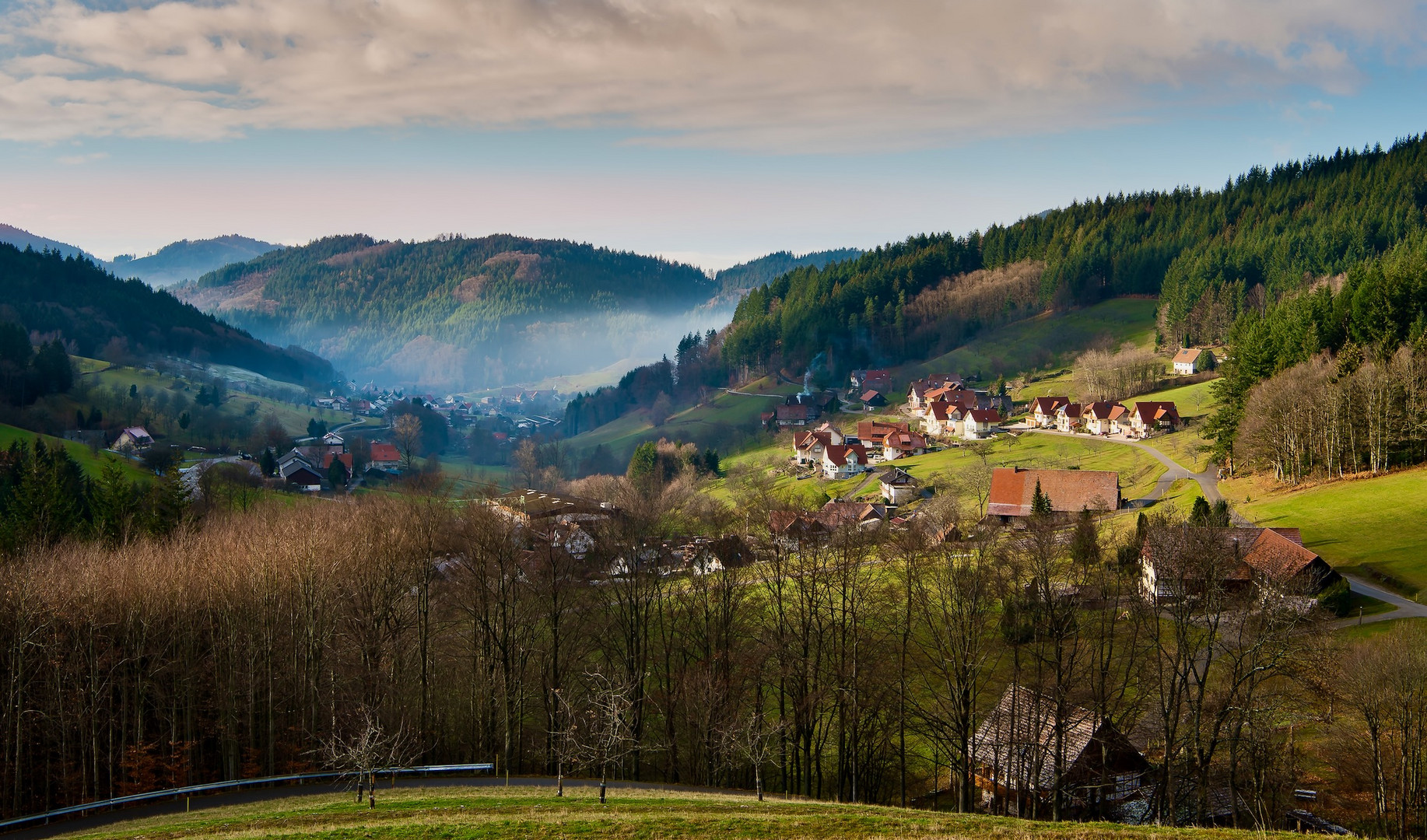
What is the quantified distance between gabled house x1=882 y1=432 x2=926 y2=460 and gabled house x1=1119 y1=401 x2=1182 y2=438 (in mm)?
20015

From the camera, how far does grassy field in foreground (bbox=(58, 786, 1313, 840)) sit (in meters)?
17.3

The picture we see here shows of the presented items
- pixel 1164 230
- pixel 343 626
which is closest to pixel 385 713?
pixel 343 626

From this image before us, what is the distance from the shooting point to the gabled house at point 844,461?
3514 inches

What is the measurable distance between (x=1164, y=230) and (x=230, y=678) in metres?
163

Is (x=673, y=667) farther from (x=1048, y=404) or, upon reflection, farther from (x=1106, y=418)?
(x=1048, y=404)

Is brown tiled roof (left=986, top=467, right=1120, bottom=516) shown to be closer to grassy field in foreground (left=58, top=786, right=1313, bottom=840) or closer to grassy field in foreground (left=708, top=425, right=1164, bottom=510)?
grassy field in foreground (left=708, top=425, right=1164, bottom=510)

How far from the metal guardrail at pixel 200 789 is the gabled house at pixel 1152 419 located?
74.6m

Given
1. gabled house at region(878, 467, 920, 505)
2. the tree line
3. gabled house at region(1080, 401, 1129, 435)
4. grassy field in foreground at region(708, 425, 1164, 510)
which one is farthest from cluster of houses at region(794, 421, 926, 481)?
the tree line

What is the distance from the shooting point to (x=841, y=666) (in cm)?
3269

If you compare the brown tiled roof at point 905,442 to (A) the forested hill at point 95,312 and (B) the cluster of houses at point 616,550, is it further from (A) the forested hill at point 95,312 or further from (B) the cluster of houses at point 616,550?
(A) the forested hill at point 95,312

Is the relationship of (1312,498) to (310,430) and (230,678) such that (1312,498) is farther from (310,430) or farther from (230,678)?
(310,430)

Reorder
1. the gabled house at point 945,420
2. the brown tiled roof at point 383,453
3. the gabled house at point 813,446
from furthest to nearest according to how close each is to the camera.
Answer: the brown tiled roof at point 383,453
the gabled house at point 945,420
the gabled house at point 813,446

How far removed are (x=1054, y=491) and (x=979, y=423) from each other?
31887 mm

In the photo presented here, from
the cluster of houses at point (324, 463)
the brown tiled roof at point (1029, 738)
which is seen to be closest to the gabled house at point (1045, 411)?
the brown tiled roof at point (1029, 738)
